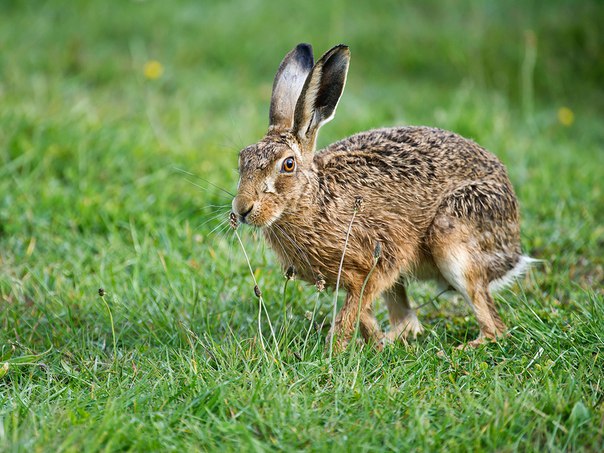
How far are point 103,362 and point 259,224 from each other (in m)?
1.01

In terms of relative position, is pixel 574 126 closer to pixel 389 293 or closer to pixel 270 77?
pixel 270 77

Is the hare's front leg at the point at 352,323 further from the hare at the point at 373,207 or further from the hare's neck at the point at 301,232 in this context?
the hare's neck at the point at 301,232

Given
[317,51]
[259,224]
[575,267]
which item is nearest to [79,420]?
[259,224]

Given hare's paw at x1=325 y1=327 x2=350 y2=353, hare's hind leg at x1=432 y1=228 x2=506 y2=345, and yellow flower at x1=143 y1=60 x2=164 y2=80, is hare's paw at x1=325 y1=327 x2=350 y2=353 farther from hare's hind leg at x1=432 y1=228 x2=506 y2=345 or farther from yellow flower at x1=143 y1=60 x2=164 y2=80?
yellow flower at x1=143 y1=60 x2=164 y2=80

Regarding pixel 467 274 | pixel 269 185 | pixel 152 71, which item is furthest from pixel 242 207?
pixel 152 71

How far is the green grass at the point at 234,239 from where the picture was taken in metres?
3.22

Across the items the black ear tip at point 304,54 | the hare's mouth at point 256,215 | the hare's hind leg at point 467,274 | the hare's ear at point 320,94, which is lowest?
the hare's hind leg at point 467,274

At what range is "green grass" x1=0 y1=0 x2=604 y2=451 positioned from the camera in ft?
10.6

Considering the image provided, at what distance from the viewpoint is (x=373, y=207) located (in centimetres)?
439

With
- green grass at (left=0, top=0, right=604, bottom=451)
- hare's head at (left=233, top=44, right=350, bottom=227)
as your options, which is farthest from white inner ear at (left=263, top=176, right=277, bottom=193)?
green grass at (left=0, top=0, right=604, bottom=451)

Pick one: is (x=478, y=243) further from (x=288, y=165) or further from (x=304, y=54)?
(x=304, y=54)

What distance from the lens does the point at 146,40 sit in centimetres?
960

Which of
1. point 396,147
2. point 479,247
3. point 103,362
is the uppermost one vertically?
point 396,147

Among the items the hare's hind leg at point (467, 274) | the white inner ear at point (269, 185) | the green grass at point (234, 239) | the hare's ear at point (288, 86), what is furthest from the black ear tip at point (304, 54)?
the hare's hind leg at point (467, 274)
